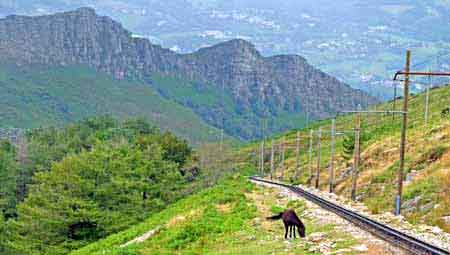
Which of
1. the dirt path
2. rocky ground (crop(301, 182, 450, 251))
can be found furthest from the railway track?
rocky ground (crop(301, 182, 450, 251))

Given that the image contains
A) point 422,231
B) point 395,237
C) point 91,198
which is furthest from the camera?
point 91,198

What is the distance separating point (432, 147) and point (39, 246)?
111 ft

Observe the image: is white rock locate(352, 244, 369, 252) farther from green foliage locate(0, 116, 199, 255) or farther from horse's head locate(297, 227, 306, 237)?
green foliage locate(0, 116, 199, 255)

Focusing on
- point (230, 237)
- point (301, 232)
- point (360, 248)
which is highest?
point (360, 248)

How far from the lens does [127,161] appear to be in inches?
3059

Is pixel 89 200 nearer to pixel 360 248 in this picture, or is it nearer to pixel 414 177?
pixel 414 177

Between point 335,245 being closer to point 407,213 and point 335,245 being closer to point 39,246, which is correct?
point 407,213

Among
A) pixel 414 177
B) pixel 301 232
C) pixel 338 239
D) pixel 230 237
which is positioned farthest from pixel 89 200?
pixel 338 239

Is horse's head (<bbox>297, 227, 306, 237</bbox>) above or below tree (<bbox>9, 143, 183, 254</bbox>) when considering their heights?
above

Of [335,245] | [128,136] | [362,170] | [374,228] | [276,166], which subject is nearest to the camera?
[335,245]

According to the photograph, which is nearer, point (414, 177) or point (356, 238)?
point (356, 238)

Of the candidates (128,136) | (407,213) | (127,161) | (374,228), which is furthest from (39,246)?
(128,136)

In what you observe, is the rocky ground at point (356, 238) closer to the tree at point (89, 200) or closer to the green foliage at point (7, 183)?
the tree at point (89, 200)

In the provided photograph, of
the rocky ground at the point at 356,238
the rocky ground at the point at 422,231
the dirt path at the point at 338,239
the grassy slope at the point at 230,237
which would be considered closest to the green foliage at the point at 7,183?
the grassy slope at the point at 230,237
